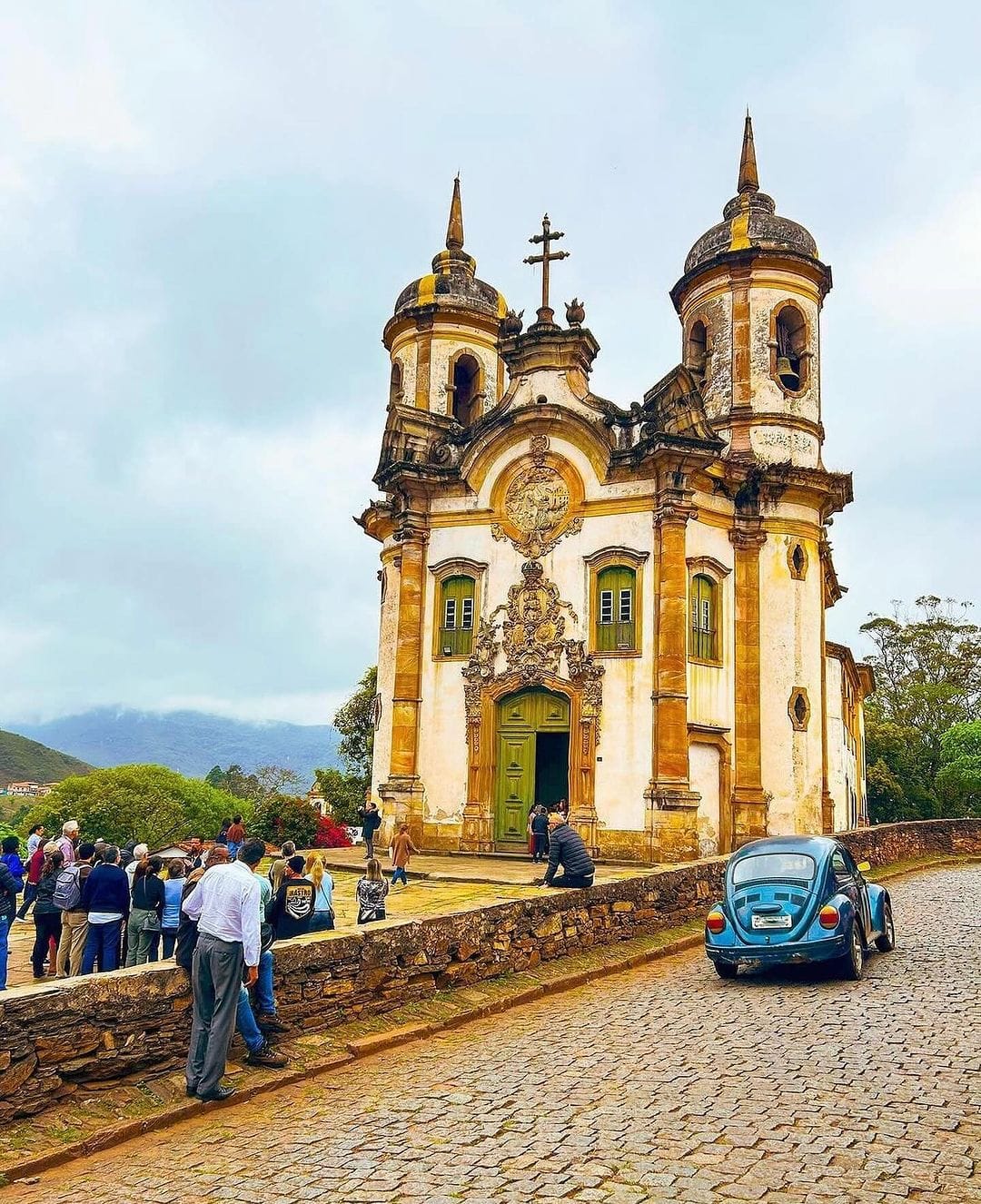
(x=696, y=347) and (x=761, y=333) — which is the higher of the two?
(x=696, y=347)

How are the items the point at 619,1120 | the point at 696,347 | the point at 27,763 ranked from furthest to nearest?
the point at 27,763 < the point at 696,347 < the point at 619,1120

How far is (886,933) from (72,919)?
973 centimetres

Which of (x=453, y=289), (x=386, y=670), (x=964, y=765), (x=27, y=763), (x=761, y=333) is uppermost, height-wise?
(x=453, y=289)

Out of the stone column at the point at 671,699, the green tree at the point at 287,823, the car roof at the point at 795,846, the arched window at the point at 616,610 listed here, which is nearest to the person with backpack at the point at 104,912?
the car roof at the point at 795,846

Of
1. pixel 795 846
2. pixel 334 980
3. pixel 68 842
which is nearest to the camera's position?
pixel 334 980

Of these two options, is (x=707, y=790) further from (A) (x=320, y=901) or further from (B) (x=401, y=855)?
(A) (x=320, y=901)

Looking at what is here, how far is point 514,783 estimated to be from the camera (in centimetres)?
2433

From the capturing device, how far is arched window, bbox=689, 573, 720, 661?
23938 millimetres

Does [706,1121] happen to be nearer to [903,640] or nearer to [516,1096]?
[516,1096]

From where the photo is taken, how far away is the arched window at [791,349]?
27281 mm

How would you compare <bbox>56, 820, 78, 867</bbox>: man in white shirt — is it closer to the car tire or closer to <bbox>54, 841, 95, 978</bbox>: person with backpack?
<bbox>54, 841, 95, 978</bbox>: person with backpack

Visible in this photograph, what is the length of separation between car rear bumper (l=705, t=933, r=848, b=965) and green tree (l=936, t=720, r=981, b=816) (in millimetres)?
30920

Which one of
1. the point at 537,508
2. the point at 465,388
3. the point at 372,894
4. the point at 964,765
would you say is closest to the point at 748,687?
the point at 537,508

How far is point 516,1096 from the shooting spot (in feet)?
25.6
